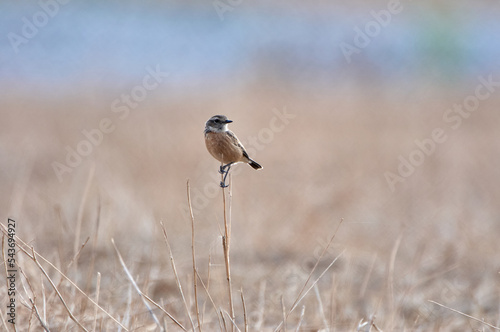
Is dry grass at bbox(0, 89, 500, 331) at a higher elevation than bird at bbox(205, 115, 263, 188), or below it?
below

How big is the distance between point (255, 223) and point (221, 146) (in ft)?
11.6

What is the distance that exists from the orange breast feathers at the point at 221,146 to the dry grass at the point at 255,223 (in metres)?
0.28

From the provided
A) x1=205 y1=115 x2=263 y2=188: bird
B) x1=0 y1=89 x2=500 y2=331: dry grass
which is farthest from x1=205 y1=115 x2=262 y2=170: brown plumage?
x1=0 y1=89 x2=500 y2=331: dry grass

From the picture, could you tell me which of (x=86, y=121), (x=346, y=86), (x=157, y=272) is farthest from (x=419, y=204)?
(x=346, y=86)

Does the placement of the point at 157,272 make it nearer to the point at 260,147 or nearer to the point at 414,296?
the point at 414,296

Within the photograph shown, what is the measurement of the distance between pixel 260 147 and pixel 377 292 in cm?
520

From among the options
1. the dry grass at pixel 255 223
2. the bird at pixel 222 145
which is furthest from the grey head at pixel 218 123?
the dry grass at pixel 255 223

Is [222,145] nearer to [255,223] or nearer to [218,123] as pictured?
[218,123]

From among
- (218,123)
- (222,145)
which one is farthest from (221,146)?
(218,123)

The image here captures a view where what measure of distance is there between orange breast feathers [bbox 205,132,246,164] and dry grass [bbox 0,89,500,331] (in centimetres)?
28

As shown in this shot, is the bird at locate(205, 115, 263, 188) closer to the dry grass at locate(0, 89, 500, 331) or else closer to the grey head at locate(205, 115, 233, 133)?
the grey head at locate(205, 115, 233, 133)

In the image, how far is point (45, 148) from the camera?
874cm

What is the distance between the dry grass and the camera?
3.19 meters

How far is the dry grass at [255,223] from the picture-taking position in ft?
10.5
